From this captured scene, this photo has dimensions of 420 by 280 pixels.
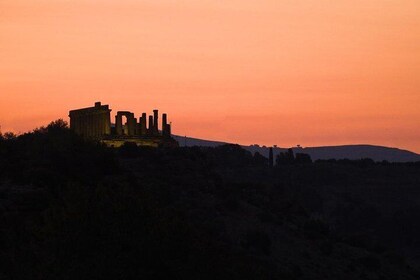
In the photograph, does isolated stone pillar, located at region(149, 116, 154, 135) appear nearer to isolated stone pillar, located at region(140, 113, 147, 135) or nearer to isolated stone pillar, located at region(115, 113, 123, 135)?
isolated stone pillar, located at region(140, 113, 147, 135)

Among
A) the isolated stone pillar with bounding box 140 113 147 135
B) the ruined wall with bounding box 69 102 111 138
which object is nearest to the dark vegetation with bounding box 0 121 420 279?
the ruined wall with bounding box 69 102 111 138

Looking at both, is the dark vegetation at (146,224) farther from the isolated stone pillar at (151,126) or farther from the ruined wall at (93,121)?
the isolated stone pillar at (151,126)

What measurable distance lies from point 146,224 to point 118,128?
8040cm

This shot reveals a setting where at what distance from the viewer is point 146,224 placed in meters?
57.1

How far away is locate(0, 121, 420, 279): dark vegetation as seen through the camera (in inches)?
2158

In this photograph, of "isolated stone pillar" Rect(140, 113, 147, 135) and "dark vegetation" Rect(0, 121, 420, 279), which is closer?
"dark vegetation" Rect(0, 121, 420, 279)

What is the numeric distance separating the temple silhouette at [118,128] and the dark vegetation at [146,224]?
6.71 meters

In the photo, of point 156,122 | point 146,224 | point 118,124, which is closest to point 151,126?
point 156,122

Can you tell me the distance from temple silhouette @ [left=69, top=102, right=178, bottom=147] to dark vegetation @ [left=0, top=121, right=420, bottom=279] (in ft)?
22.0

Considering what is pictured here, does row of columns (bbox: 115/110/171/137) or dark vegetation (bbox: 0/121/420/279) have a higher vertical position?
row of columns (bbox: 115/110/171/137)

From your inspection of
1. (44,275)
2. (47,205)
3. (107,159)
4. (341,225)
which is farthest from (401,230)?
(44,275)

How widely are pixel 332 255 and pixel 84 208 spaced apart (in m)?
57.1

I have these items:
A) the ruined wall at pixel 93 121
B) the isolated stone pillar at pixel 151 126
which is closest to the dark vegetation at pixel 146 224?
the ruined wall at pixel 93 121

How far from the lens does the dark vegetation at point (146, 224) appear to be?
54812 mm
